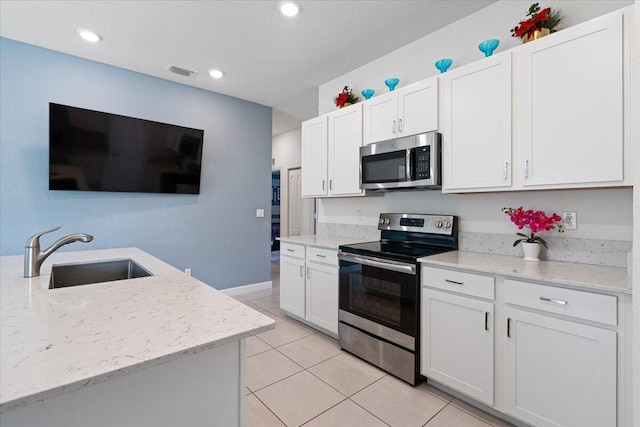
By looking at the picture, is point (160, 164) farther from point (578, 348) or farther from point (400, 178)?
point (578, 348)

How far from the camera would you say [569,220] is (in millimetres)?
1924

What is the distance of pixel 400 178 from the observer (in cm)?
248

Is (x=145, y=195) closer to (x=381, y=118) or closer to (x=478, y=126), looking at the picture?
(x=381, y=118)

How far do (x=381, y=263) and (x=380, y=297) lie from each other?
272 mm

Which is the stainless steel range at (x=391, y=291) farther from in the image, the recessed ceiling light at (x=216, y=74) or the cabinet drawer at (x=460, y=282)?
the recessed ceiling light at (x=216, y=74)

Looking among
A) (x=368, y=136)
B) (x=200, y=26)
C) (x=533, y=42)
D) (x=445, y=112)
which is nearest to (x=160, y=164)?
(x=200, y=26)

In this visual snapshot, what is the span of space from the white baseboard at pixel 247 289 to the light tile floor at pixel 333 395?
1.59m

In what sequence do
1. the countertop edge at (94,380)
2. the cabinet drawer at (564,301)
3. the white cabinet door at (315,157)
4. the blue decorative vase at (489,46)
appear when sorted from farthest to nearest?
the white cabinet door at (315,157) → the blue decorative vase at (489,46) → the cabinet drawer at (564,301) → the countertop edge at (94,380)

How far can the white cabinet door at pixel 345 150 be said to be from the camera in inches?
115

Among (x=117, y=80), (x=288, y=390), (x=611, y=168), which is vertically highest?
(x=117, y=80)

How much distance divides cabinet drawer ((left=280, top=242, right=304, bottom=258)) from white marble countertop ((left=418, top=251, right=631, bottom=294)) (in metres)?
1.41

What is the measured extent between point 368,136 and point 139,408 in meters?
2.53

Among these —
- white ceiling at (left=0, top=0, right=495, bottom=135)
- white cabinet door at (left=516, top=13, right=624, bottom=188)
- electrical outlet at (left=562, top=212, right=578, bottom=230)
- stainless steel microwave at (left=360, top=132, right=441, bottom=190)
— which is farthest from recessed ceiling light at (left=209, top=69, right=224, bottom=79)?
electrical outlet at (left=562, top=212, right=578, bottom=230)

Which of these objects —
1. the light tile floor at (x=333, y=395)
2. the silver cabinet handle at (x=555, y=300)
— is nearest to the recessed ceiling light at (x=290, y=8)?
the silver cabinet handle at (x=555, y=300)
